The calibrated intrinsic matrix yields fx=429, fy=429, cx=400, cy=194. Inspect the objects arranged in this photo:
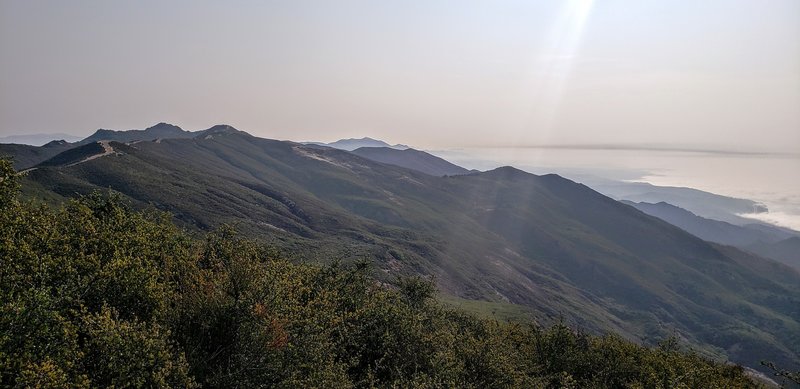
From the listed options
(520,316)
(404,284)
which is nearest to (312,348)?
(404,284)

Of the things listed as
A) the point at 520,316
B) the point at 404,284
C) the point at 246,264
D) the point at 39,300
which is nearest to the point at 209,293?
the point at 246,264

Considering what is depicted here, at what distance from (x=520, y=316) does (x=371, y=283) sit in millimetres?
160500

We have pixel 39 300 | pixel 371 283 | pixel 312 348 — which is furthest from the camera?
pixel 371 283

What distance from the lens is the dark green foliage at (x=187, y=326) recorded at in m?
19.4

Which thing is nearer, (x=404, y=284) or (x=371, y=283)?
(x=371, y=283)

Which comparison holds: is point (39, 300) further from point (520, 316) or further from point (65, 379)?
point (520, 316)

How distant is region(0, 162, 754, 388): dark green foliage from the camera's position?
19.4 m

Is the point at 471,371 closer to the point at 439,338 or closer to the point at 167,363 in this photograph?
the point at 439,338

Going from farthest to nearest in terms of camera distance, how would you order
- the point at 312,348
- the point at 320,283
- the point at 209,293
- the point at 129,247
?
1. the point at 320,283
2. the point at 129,247
3. the point at 209,293
4. the point at 312,348

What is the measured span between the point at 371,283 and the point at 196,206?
170601 mm

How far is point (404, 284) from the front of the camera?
67.1 metres

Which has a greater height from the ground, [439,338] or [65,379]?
[65,379]

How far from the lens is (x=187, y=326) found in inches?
1051

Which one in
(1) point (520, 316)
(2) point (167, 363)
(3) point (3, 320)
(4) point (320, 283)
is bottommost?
Answer: (1) point (520, 316)
